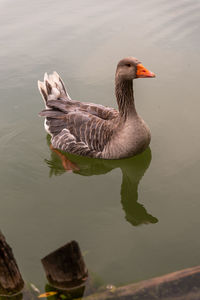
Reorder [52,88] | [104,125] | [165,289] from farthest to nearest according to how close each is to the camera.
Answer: [52,88], [104,125], [165,289]

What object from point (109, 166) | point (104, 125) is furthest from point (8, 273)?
point (104, 125)

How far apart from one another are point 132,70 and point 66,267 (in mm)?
3542

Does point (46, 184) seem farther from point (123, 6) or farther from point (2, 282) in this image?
point (123, 6)

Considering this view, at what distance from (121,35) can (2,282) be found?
901 centimetres

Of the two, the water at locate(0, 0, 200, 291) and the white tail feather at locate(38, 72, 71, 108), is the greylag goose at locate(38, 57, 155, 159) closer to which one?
the white tail feather at locate(38, 72, 71, 108)

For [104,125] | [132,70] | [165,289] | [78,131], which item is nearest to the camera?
[165,289]

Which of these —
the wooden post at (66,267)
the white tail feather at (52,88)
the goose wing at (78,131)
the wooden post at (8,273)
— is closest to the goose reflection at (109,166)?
the goose wing at (78,131)

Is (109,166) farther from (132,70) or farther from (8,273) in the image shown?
(8,273)

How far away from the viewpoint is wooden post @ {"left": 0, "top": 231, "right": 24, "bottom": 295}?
4.07 m

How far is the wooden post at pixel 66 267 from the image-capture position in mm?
4071

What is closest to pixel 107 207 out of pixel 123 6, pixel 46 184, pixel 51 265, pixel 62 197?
pixel 62 197

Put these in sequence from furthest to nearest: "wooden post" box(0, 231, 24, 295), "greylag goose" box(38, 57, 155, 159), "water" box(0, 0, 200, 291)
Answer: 1. "greylag goose" box(38, 57, 155, 159)
2. "water" box(0, 0, 200, 291)
3. "wooden post" box(0, 231, 24, 295)

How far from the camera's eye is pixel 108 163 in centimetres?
723

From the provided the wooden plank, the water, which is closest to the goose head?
the water
